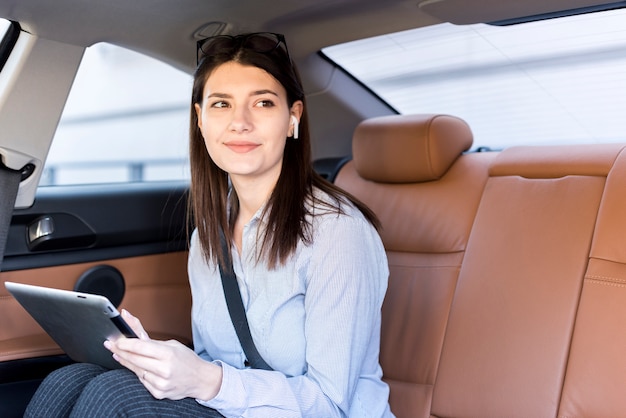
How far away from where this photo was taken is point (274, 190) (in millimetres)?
1840

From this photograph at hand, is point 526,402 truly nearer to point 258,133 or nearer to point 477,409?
point 477,409

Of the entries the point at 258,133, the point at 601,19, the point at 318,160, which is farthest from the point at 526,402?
the point at 318,160

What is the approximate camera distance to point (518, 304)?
6.05ft

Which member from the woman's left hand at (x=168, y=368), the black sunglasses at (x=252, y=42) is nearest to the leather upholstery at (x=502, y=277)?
the black sunglasses at (x=252, y=42)

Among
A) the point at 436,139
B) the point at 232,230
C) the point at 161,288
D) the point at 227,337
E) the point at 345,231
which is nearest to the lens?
the point at 345,231

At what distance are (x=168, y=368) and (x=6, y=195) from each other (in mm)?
858

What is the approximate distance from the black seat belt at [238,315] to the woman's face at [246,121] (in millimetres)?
224

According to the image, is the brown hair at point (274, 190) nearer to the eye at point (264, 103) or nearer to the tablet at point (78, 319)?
the eye at point (264, 103)

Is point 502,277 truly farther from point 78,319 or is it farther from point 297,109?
point 78,319

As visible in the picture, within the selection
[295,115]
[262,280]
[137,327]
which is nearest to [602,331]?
[262,280]

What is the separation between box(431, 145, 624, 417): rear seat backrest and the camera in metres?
1.77

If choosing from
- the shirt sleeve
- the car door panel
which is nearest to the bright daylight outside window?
the car door panel

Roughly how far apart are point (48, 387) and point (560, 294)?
3.71ft

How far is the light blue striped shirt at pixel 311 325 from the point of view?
154cm
